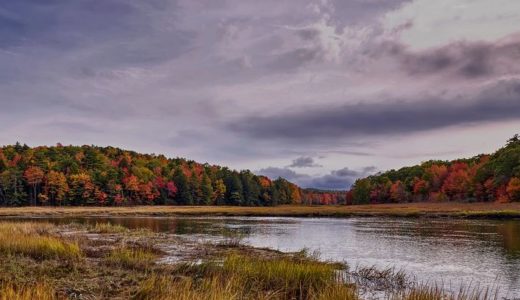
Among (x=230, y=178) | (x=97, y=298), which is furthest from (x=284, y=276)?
(x=230, y=178)

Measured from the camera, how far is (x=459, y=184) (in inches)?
5615

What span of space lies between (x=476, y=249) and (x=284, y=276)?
68.0 ft

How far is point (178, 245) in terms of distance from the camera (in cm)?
3253

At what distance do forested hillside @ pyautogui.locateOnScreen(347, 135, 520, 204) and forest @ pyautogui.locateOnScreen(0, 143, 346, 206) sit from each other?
51.0m

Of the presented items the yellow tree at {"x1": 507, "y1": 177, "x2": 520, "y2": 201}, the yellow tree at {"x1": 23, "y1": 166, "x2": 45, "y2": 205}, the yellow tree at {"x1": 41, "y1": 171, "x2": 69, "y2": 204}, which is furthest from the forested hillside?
the yellow tree at {"x1": 23, "y1": 166, "x2": 45, "y2": 205}

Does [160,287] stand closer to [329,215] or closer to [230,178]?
[329,215]

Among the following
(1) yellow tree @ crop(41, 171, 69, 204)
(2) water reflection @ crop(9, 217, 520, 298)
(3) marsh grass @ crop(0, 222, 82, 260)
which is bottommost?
(2) water reflection @ crop(9, 217, 520, 298)

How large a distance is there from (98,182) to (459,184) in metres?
109

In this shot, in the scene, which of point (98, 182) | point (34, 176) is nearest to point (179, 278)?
point (34, 176)

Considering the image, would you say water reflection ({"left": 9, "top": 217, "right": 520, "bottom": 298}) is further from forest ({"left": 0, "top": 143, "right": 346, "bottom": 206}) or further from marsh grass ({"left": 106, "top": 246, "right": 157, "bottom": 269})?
forest ({"left": 0, "top": 143, "right": 346, "bottom": 206})

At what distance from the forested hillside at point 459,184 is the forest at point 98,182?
167 ft

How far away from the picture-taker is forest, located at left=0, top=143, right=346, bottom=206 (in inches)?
5428

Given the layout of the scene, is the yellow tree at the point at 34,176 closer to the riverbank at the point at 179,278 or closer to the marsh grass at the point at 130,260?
the riverbank at the point at 179,278

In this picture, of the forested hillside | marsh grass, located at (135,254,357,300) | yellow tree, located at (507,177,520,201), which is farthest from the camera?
the forested hillside
